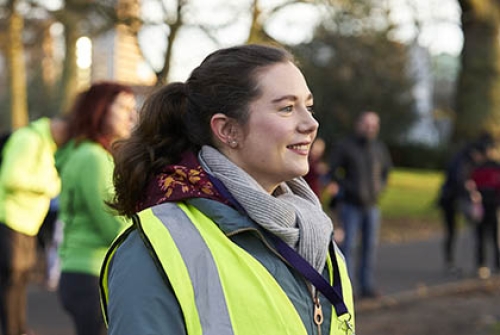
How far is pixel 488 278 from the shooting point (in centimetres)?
1091

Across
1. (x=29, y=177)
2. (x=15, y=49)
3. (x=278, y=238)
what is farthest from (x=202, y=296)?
(x=15, y=49)

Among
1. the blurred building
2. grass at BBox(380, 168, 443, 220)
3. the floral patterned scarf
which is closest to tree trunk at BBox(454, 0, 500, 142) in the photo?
grass at BBox(380, 168, 443, 220)

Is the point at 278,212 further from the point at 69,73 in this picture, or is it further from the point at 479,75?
the point at 69,73

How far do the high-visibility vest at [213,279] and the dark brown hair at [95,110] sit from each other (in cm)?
259

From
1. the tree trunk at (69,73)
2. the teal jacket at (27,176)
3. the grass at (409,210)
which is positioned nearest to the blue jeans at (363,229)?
the grass at (409,210)

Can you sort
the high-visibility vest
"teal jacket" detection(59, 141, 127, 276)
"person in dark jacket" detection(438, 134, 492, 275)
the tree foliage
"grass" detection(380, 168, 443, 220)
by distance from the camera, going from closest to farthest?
the high-visibility vest < "teal jacket" detection(59, 141, 127, 276) < "person in dark jacket" detection(438, 134, 492, 275) < "grass" detection(380, 168, 443, 220) < the tree foliage

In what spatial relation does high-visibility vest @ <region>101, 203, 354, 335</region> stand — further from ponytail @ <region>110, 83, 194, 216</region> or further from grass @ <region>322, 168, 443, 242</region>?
grass @ <region>322, 168, 443, 242</region>

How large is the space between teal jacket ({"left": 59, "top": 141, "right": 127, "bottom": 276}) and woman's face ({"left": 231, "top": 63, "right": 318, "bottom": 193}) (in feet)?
7.59

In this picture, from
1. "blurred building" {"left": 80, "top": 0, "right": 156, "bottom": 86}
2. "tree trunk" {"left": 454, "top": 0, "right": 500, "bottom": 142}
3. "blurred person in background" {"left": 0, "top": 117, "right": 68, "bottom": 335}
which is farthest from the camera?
"tree trunk" {"left": 454, "top": 0, "right": 500, "bottom": 142}

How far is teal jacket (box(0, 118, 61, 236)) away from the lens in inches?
213

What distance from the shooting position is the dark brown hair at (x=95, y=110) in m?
4.55

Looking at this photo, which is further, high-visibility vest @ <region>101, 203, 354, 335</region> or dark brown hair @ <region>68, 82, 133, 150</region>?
dark brown hair @ <region>68, 82, 133, 150</region>

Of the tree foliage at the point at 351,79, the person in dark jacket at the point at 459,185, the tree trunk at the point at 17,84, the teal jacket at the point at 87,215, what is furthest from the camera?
the tree foliage at the point at 351,79

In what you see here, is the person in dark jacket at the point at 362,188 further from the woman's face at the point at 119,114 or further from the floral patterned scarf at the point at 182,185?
the floral patterned scarf at the point at 182,185
